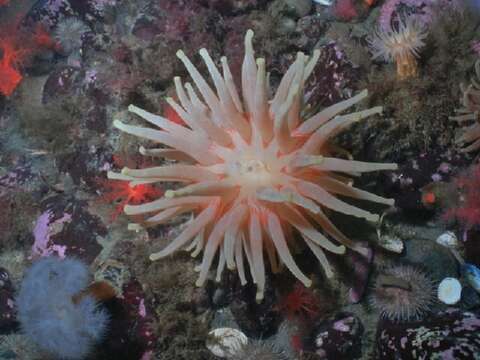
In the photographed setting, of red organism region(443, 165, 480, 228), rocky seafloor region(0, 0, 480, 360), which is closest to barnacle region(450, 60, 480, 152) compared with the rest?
rocky seafloor region(0, 0, 480, 360)

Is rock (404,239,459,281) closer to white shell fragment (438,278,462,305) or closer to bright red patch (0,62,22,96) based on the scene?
white shell fragment (438,278,462,305)

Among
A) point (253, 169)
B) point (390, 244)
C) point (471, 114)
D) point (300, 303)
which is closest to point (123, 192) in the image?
point (253, 169)

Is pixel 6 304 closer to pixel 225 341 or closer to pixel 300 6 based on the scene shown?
A: pixel 225 341

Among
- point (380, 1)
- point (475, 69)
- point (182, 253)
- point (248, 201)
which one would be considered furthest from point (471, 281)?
point (380, 1)

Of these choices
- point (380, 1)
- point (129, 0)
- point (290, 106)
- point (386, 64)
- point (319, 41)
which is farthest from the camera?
point (129, 0)

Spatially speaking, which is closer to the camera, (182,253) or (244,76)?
(244,76)

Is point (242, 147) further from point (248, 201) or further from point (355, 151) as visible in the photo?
point (355, 151)
